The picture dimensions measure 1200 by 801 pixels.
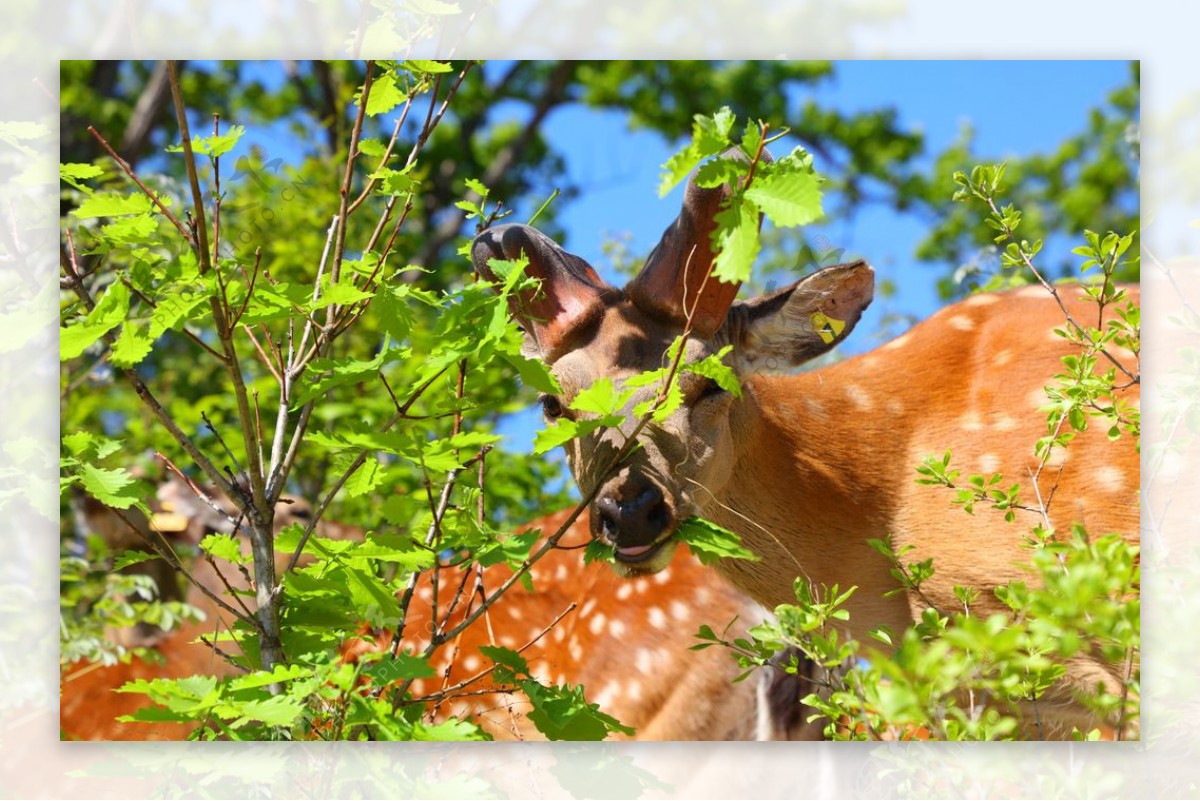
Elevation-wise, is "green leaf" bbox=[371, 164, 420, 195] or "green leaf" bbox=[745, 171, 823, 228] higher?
"green leaf" bbox=[371, 164, 420, 195]

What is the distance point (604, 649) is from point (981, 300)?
134cm

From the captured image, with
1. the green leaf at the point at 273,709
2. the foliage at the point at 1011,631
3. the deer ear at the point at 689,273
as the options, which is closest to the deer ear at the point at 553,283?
the deer ear at the point at 689,273

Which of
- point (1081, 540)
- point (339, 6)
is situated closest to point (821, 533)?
point (1081, 540)

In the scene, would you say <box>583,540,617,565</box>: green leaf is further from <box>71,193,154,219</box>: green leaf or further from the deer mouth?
<box>71,193,154,219</box>: green leaf

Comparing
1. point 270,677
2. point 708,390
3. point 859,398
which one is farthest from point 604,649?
point 270,677

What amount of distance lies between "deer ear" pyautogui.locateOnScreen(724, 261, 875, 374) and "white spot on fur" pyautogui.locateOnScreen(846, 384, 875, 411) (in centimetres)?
34

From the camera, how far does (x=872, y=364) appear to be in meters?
3.25

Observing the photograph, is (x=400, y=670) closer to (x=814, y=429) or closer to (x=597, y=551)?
(x=597, y=551)

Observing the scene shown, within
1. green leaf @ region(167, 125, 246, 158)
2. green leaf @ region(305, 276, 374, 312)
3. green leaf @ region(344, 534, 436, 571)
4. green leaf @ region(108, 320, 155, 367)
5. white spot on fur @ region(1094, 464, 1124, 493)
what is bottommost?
green leaf @ region(344, 534, 436, 571)

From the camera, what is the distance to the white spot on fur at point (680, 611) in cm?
362

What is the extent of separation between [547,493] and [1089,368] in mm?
2080

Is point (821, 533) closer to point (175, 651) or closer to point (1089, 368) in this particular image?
point (1089, 368)

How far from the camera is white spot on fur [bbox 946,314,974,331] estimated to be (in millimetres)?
3254

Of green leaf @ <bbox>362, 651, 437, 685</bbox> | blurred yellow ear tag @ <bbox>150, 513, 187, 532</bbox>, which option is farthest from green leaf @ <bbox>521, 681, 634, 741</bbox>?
blurred yellow ear tag @ <bbox>150, 513, 187, 532</bbox>
